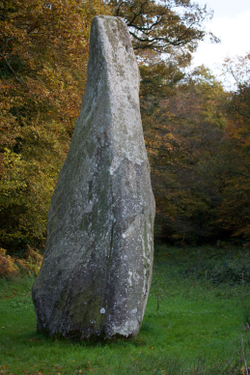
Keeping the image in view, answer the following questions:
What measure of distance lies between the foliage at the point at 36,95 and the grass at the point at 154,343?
117 inches

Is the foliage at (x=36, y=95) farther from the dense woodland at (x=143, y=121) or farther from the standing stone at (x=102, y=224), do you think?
the standing stone at (x=102, y=224)

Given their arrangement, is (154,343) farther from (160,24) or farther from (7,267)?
(160,24)

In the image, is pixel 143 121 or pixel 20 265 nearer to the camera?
pixel 20 265

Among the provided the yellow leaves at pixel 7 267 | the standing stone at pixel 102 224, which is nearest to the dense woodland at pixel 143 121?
the yellow leaves at pixel 7 267

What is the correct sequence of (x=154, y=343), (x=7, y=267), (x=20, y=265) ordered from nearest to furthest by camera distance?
(x=154, y=343), (x=7, y=267), (x=20, y=265)

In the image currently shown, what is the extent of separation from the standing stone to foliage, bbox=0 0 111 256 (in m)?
5.33

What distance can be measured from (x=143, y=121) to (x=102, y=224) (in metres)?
13.2

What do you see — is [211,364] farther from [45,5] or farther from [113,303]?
[45,5]

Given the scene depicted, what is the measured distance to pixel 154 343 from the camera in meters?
5.14

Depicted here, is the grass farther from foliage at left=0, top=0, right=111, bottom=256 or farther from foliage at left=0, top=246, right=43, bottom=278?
foliage at left=0, top=0, right=111, bottom=256

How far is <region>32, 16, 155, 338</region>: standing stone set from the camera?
4785mm

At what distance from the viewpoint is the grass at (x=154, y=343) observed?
12.7ft

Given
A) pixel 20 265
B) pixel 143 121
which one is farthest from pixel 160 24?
pixel 20 265

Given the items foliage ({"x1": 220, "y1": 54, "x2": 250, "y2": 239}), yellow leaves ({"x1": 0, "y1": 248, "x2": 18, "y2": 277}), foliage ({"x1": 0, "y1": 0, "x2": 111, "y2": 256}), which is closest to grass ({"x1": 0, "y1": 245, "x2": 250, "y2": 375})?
yellow leaves ({"x1": 0, "y1": 248, "x2": 18, "y2": 277})
